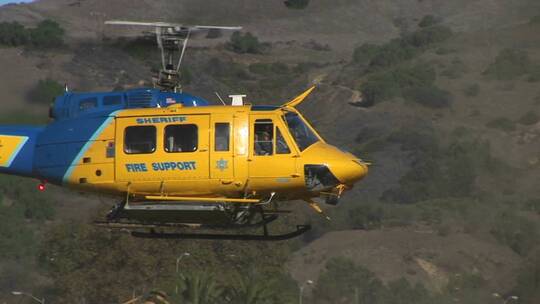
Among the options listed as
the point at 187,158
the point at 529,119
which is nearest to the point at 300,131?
the point at 187,158

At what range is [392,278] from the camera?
55.4 metres

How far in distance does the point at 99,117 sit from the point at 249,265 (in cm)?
2725

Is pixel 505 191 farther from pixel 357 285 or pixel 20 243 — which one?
pixel 20 243

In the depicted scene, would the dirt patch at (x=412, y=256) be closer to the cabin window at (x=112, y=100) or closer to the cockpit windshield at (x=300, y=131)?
the cockpit windshield at (x=300, y=131)

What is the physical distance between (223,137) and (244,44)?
86004mm

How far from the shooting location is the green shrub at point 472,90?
84.0 m

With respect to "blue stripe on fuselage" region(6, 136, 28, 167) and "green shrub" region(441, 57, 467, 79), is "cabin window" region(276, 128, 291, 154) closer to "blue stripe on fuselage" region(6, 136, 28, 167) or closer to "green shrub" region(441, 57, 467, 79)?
"blue stripe on fuselage" region(6, 136, 28, 167)

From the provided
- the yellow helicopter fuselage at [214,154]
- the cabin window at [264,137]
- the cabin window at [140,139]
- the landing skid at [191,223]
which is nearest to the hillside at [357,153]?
the cabin window at [140,139]

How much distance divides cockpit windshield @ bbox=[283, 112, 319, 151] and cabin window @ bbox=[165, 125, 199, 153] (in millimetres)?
1504

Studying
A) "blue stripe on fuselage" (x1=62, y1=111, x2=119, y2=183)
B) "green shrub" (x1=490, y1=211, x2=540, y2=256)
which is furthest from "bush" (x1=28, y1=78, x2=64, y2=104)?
"green shrub" (x1=490, y1=211, x2=540, y2=256)

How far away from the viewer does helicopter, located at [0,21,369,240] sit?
70.3 ft

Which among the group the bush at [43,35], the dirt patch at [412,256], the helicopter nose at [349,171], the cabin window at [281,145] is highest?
the bush at [43,35]

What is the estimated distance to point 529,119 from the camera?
3044 inches

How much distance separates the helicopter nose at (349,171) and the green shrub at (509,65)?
212ft
